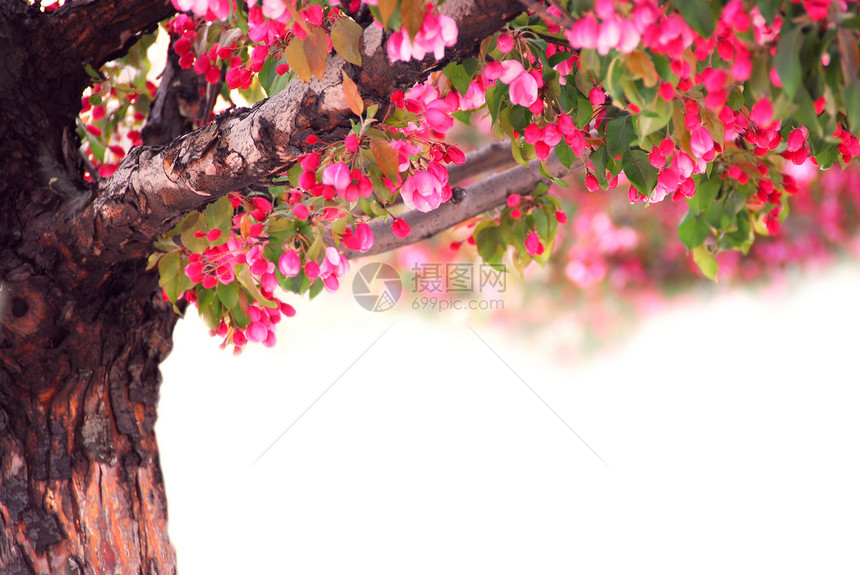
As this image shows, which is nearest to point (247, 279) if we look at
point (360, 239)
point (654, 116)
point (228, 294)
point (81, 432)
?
point (228, 294)

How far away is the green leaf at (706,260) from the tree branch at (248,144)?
0.65 m

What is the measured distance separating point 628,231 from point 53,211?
2.61 meters

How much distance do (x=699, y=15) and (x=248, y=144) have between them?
53 centimetres

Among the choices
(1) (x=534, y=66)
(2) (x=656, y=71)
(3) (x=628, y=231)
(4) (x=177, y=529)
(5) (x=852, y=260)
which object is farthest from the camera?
(5) (x=852, y=260)

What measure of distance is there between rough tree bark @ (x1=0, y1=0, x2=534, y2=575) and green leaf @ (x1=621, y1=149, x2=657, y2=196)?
531mm

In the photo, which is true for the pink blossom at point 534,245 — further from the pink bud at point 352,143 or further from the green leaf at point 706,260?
the pink bud at point 352,143

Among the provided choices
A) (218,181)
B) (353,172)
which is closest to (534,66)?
(353,172)

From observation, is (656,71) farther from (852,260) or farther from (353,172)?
(852,260)

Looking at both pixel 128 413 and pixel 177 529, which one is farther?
pixel 177 529

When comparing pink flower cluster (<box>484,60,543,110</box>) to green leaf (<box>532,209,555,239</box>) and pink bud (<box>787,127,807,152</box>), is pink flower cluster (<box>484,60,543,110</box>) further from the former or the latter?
green leaf (<box>532,209,555,239</box>)

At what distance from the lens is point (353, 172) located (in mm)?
737

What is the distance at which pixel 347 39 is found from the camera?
0.67 metres

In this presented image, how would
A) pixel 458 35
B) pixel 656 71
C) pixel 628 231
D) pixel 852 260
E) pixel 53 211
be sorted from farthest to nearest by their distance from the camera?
pixel 852 260 → pixel 628 231 → pixel 53 211 → pixel 458 35 → pixel 656 71

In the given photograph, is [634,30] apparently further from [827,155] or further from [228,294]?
[228,294]
